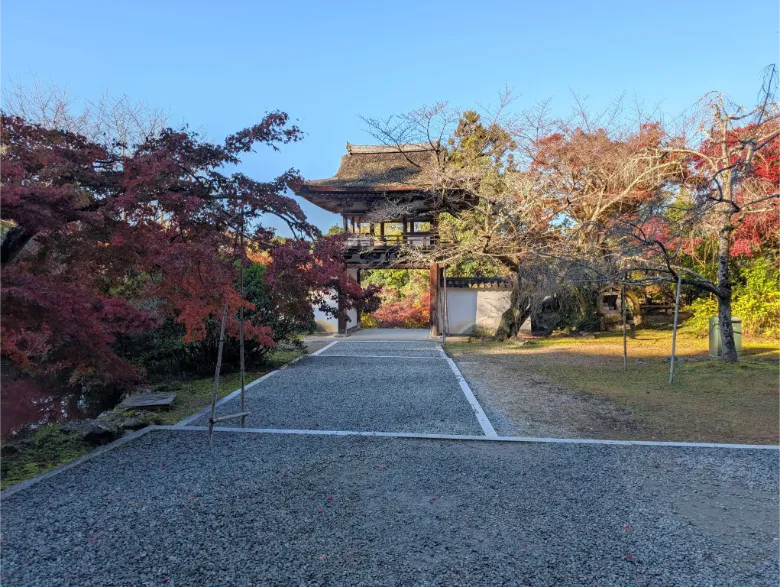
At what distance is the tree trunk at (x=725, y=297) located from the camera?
29.3ft

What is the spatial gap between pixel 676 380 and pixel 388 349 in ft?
21.2

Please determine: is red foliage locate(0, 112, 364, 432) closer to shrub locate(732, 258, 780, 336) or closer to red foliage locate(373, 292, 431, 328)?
shrub locate(732, 258, 780, 336)

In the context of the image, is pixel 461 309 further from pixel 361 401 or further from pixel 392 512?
pixel 392 512

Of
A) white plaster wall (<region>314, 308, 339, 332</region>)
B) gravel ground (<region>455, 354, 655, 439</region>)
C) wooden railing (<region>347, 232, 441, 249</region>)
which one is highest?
wooden railing (<region>347, 232, 441, 249</region>)

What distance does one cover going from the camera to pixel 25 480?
371cm

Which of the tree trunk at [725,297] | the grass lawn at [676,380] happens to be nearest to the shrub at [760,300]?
the grass lawn at [676,380]

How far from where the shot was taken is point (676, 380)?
7.84 meters

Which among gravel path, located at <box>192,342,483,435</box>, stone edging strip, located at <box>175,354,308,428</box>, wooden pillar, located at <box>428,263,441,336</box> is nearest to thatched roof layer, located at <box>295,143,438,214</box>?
wooden pillar, located at <box>428,263,441,336</box>

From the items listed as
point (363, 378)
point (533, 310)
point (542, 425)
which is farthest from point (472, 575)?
point (533, 310)

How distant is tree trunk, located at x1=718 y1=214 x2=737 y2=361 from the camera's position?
895 centimetres

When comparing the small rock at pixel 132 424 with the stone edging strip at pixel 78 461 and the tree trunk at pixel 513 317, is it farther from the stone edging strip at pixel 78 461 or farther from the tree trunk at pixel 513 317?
the tree trunk at pixel 513 317

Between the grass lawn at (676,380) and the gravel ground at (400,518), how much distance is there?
0.98 m

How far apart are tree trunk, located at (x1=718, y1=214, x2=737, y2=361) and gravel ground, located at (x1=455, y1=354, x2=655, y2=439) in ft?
11.6

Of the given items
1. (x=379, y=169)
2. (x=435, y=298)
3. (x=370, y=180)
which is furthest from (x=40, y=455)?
(x=379, y=169)
